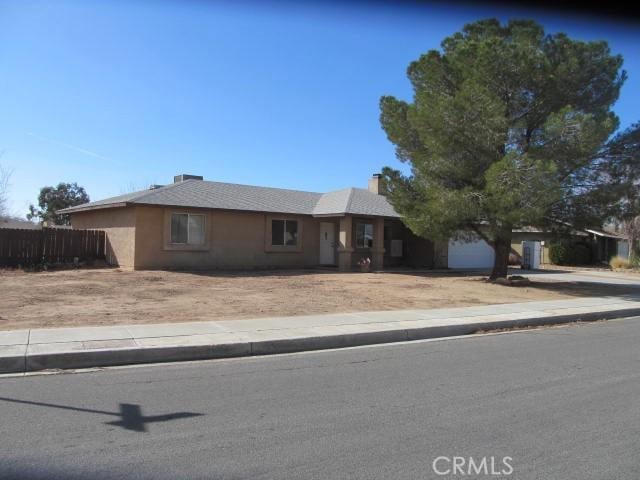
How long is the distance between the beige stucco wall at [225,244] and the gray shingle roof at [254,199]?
39cm

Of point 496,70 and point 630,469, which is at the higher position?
point 496,70

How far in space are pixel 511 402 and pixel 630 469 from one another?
5.70 feet

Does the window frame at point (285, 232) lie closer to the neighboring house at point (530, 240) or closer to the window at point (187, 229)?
the window at point (187, 229)

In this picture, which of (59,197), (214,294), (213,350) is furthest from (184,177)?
(59,197)

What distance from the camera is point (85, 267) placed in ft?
71.8

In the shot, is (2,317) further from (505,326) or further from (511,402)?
(505,326)

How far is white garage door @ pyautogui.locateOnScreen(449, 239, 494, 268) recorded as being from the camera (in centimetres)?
2967

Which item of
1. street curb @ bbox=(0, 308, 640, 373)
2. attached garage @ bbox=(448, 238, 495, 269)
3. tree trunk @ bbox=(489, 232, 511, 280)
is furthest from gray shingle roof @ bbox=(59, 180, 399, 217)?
street curb @ bbox=(0, 308, 640, 373)

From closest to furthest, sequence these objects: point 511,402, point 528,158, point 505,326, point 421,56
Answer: point 511,402 < point 505,326 < point 528,158 < point 421,56

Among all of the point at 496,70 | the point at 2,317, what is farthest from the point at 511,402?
the point at 496,70

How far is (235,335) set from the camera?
9031 mm

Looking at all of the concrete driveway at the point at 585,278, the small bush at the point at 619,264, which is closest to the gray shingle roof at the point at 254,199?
the concrete driveway at the point at 585,278

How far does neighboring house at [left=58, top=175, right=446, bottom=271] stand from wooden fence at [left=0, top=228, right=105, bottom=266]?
0.72 metres

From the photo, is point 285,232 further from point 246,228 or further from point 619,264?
point 619,264
